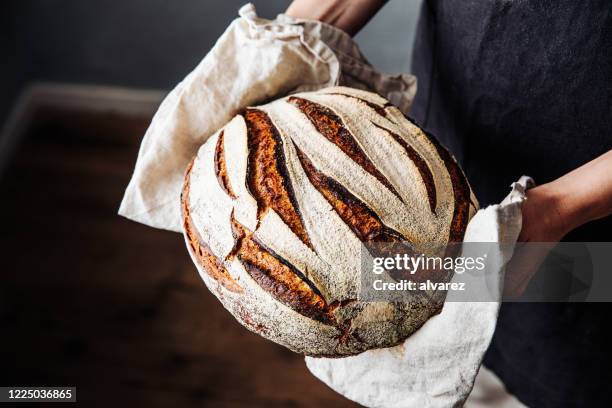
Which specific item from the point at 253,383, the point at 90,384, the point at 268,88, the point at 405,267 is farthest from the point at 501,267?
the point at 90,384

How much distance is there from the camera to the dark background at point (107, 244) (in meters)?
1.60

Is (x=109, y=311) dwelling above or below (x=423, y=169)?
below

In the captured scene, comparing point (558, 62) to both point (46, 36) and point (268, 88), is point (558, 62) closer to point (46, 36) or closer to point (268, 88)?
point (268, 88)

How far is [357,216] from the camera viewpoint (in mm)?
655

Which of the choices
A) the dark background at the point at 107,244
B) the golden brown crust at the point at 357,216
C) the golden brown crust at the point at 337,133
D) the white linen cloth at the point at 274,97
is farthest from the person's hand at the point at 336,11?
the dark background at the point at 107,244

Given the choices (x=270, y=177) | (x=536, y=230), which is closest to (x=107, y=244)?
(x=270, y=177)

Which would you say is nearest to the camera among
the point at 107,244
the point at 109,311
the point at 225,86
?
the point at 225,86

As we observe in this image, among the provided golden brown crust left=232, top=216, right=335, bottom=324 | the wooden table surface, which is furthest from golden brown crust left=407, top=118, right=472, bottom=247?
the wooden table surface

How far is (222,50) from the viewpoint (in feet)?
2.59

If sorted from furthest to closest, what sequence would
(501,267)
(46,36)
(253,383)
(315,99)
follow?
(46,36), (253,383), (315,99), (501,267)

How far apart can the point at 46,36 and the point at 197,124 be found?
4.61 feet

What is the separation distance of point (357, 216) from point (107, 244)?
52.2 inches

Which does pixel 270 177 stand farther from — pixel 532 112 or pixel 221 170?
pixel 532 112

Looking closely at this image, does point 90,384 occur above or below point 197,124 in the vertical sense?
below
